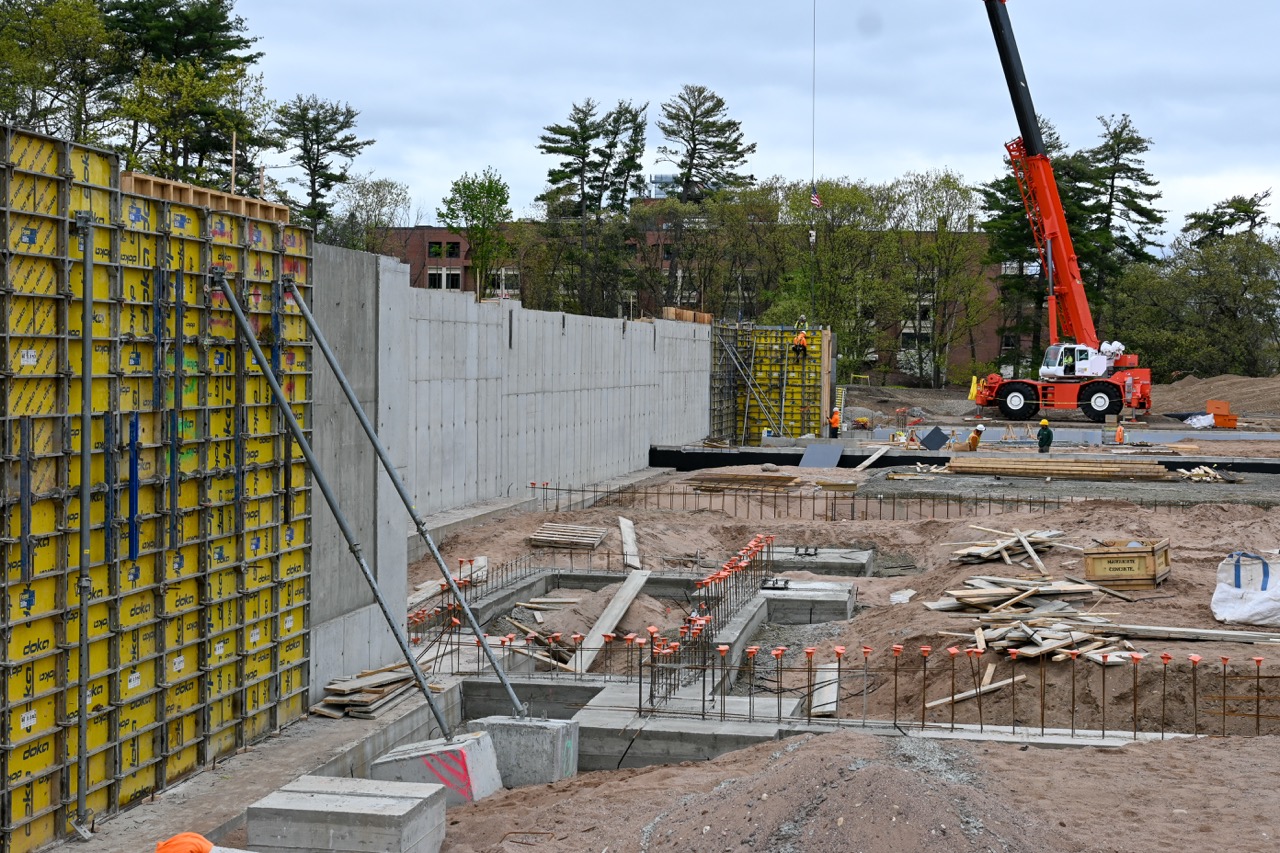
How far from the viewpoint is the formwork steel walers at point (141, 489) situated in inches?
359

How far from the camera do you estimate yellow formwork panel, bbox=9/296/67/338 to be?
908 centimetres

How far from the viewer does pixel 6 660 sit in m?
8.82

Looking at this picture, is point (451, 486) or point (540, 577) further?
point (451, 486)

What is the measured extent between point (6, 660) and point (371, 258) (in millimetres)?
6761

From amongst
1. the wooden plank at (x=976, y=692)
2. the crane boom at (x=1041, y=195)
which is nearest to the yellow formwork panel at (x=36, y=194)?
the wooden plank at (x=976, y=692)

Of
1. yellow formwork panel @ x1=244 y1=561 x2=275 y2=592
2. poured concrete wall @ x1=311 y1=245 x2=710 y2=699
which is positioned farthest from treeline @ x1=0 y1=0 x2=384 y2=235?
yellow formwork panel @ x1=244 y1=561 x2=275 y2=592

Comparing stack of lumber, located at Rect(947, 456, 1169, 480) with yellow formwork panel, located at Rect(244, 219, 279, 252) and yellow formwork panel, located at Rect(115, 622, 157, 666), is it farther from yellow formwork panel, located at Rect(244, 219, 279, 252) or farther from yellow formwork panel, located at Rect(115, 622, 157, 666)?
yellow formwork panel, located at Rect(115, 622, 157, 666)

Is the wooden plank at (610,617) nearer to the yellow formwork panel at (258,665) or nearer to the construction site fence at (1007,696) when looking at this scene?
the construction site fence at (1007,696)

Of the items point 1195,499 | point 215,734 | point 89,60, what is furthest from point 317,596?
point 89,60

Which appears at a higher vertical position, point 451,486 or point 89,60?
point 89,60

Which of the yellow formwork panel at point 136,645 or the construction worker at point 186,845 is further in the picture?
the yellow formwork panel at point 136,645

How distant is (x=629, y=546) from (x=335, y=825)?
1364cm

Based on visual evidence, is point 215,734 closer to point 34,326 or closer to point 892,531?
point 34,326

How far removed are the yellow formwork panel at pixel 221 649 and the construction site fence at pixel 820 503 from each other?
16258mm
